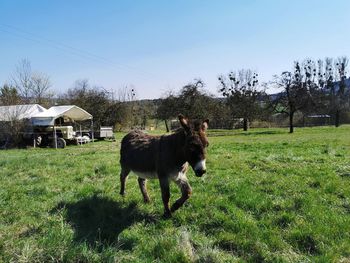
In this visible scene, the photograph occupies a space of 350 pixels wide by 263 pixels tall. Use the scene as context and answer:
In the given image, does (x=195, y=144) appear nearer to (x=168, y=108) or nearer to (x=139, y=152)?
(x=139, y=152)

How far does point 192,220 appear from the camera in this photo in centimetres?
637

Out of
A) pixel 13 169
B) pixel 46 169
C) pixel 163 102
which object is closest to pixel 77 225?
pixel 46 169

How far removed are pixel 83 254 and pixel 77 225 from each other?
1.51 meters

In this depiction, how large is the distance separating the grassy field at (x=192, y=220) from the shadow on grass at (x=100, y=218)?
0.05 feet

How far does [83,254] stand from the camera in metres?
4.88

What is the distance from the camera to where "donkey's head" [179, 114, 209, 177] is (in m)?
5.87

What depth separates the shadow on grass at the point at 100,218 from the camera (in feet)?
18.7

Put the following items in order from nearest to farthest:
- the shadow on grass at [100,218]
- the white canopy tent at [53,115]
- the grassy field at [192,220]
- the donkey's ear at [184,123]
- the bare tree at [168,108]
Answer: the grassy field at [192,220]
the shadow on grass at [100,218]
the donkey's ear at [184,123]
the white canopy tent at [53,115]
the bare tree at [168,108]

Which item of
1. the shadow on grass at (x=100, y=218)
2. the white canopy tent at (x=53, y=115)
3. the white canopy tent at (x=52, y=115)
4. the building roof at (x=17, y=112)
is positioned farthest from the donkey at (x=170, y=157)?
the building roof at (x=17, y=112)

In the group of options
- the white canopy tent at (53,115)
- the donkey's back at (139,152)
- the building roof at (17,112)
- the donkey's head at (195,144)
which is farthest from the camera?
the building roof at (17,112)

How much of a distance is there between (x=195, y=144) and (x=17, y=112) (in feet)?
112

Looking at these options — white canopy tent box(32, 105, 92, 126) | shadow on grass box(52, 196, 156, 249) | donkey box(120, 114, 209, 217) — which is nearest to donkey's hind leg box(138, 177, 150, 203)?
donkey box(120, 114, 209, 217)

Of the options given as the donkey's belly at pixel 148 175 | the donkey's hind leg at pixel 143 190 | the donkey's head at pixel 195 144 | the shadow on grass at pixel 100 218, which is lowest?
the shadow on grass at pixel 100 218

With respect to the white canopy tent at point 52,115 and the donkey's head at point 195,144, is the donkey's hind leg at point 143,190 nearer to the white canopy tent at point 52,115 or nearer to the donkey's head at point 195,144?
the donkey's head at point 195,144
